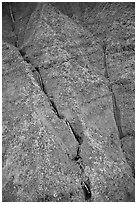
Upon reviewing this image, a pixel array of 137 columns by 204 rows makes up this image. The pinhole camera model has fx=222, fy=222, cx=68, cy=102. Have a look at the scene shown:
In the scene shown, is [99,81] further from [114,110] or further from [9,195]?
[9,195]

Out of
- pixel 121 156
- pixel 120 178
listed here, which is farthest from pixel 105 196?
pixel 121 156

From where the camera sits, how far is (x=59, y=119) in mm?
11242

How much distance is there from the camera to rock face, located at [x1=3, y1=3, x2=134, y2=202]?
9.81 m

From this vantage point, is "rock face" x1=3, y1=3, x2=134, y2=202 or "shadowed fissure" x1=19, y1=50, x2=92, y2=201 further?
"rock face" x1=3, y1=3, x2=134, y2=202

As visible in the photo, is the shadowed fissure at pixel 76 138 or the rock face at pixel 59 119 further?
the rock face at pixel 59 119

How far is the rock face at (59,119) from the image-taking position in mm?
9812

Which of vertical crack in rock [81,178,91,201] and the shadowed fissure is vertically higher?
the shadowed fissure

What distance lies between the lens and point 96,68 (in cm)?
1252

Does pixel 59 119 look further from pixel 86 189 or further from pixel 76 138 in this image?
pixel 86 189

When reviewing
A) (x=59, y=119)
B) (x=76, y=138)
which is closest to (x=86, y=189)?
(x=76, y=138)

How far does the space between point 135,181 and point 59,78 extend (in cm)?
636

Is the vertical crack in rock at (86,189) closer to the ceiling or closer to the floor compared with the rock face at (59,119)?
closer to the floor

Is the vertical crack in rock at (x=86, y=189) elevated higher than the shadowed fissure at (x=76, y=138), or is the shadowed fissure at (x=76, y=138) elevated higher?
the shadowed fissure at (x=76, y=138)

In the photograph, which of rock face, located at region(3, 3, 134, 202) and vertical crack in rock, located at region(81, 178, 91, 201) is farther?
rock face, located at region(3, 3, 134, 202)
